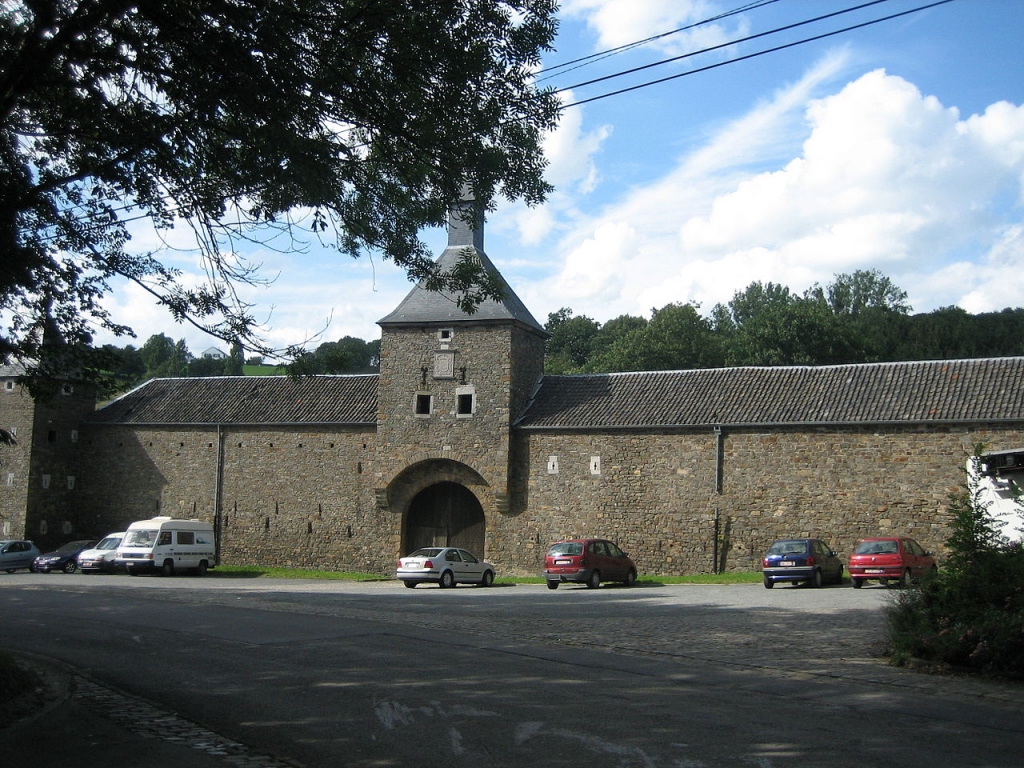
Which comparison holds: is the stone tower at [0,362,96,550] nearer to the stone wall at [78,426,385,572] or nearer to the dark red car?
the stone wall at [78,426,385,572]

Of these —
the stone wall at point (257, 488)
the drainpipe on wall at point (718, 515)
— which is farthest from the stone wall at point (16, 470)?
the drainpipe on wall at point (718, 515)

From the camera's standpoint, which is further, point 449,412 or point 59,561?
point 59,561

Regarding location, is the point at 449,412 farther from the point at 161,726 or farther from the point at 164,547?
the point at 161,726

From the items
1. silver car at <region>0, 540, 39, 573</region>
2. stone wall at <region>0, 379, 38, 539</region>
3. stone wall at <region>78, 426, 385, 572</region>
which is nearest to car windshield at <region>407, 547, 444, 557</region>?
stone wall at <region>78, 426, 385, 572</region>

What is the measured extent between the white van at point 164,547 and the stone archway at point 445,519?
23.7ft

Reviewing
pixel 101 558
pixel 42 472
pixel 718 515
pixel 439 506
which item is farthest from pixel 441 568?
pixel 42 472

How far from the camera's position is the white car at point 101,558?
3347cm

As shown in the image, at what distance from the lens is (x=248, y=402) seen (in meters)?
39.6

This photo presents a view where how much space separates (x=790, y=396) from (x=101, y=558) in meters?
23.5

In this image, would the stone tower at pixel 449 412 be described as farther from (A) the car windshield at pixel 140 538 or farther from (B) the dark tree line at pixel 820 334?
(B) the dark tree line at pixel 820 334

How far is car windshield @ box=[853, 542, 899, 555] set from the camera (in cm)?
2525

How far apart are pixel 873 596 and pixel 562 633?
1026 centimetres

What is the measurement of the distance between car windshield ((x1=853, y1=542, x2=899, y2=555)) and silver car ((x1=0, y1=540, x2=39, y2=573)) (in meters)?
28.7

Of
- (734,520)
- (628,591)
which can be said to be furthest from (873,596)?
(734,520)
